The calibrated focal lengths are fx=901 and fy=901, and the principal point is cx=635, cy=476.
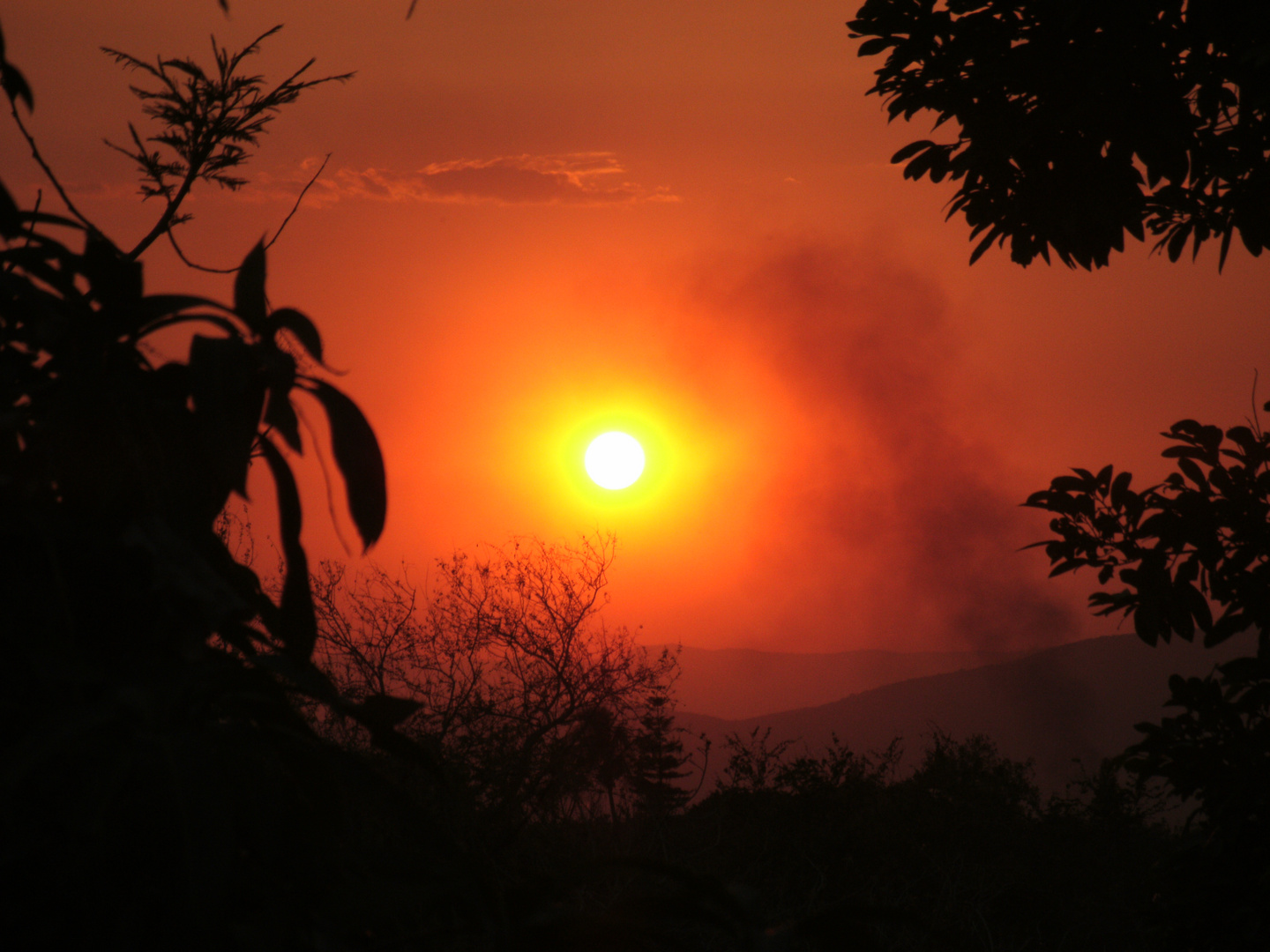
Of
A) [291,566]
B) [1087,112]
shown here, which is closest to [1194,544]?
[1087,112]

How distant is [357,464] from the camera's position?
3.73 feet

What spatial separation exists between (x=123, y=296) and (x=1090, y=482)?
4668 millimetres

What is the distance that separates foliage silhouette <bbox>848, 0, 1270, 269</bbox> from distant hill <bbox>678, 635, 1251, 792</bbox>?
110377 mm

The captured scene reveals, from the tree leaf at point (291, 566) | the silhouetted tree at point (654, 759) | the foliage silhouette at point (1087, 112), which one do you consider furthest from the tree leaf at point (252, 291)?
the silhouetted tree at point (654, 759)

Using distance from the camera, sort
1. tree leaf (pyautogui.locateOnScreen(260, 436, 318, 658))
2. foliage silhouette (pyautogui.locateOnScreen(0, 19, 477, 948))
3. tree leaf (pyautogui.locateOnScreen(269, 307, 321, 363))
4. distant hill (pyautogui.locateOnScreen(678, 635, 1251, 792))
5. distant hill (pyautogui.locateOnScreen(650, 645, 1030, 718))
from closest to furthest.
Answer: foliage silhouette (pyautogui.locateOnScreen(0, 19, 477, 948)), tree leaf (pyautogui.locateOnScreen(269, 307, 321, 363)), tree leaf (pyautogui.locateOnScreen(260, 436, 318, 658)), distant hill (pyautogui.locateOnScreen(678, 635, 1251, 792)), distant hill (pyautogui.locateOnScreen(650, 645, 1030, 718))

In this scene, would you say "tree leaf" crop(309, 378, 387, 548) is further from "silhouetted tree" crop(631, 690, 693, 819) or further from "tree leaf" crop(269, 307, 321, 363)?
"silhouetted tree" crop(631, 690, 693, 819)

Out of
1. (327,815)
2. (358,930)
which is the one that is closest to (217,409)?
(327,815)

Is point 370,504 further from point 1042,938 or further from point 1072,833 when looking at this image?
point 1072,833

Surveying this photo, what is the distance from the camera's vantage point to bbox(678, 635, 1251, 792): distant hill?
381 feet

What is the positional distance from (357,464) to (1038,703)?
454 ft

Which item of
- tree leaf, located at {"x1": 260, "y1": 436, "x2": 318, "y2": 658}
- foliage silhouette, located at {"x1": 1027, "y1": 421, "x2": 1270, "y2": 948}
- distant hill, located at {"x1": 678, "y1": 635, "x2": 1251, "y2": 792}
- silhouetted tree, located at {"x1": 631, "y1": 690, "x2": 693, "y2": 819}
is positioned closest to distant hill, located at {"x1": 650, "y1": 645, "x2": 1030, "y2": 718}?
distant hill, located at {"x1": 678, "y1": 635, "x2": 1251, "y2": 792}

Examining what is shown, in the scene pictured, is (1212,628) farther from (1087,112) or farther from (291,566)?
(291,566)

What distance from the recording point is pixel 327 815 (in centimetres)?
124

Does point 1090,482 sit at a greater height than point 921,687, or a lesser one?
lesser
